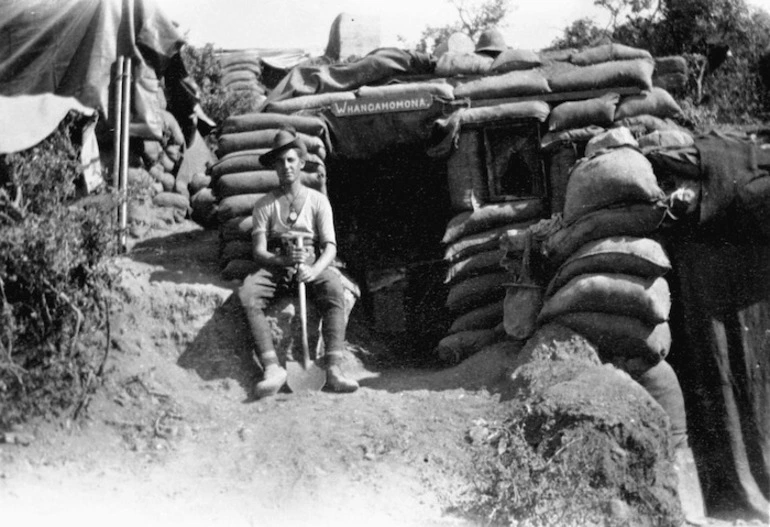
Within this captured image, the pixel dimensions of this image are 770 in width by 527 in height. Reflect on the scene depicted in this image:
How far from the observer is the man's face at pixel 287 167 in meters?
6.66

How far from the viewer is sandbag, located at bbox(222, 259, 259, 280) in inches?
276

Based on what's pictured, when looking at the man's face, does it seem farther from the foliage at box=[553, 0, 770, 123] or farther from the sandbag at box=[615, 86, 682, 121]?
the foliage at box=[553, 0, 770, 123]

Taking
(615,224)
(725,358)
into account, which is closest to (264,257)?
(615,224)

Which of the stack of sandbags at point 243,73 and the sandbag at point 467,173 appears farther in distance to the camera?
the stack of sandbags at point 243,73

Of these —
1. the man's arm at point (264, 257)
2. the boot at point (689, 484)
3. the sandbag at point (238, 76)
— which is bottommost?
the boot at point (689, 484)

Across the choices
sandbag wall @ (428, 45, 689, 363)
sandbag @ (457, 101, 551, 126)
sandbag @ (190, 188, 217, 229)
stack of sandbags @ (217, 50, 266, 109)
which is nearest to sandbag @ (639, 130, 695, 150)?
sandbag wall @ (428, 45, 689, 363)

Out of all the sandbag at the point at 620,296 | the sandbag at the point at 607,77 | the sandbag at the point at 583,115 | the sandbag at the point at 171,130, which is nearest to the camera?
the sandbag at the point at 620,296

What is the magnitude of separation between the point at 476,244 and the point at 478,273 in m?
0.24

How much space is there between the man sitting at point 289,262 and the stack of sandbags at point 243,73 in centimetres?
593

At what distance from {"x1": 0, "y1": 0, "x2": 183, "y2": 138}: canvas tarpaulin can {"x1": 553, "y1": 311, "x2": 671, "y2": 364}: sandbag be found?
4.09m

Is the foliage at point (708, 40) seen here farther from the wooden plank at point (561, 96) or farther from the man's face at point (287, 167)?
the man's face at point (287, 167)

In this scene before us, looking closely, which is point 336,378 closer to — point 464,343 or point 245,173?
point 464,343

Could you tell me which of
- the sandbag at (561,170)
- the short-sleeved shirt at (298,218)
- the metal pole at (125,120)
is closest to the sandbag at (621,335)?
the sandbag at (561,170)

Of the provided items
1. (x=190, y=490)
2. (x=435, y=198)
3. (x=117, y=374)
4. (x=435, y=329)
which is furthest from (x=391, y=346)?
(x=190, y=490)
